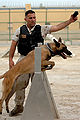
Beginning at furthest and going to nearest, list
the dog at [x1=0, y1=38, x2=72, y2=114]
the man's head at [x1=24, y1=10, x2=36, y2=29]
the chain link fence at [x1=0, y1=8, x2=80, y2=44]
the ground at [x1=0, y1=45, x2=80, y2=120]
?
the chain link fence at [x1=0, y1=8, x2=80, y2=44] < the ground at [x1=0, y1=45, x2=80, y2=120] < the man's head at [x1=24, y1=10, x2=36, y2=29] < the dog at [x1=0, y1=38, x2=72, y2=114]

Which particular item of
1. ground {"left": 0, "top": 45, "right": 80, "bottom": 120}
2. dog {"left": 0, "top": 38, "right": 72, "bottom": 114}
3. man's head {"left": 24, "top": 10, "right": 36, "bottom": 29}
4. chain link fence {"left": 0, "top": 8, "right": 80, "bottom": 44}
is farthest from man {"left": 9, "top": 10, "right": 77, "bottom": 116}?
chain link fence {"left": 0, "top": 8, "right": 80, "bottom": 44}

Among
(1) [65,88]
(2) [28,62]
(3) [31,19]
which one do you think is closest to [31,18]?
(3) [31,19]

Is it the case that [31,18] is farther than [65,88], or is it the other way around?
[65,88]

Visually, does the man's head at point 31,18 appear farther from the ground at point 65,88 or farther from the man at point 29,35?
the ground at point 65,88

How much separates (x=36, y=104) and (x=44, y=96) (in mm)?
162

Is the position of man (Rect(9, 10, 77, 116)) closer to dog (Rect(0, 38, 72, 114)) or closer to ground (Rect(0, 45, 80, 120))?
dog (Rect(0, 38, 72, 114))

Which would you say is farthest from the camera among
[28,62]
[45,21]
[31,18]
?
[45,21]

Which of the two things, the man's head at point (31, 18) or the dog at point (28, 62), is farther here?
the man's head at point (31, 18)

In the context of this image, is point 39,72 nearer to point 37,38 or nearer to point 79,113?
point 37,38

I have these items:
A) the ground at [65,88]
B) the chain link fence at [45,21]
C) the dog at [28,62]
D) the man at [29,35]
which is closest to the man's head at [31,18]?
the man at [29,35]

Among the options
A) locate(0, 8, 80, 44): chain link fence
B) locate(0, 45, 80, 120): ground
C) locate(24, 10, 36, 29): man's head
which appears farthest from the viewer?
locate(0, 8, 80, 44): chain link fence

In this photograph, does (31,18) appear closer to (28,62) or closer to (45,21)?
(28,62)

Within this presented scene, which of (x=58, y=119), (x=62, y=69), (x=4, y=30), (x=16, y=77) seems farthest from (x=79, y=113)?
(x=4, y=30)

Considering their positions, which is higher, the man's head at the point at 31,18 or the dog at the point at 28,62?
the man's head at the point at 31,18
